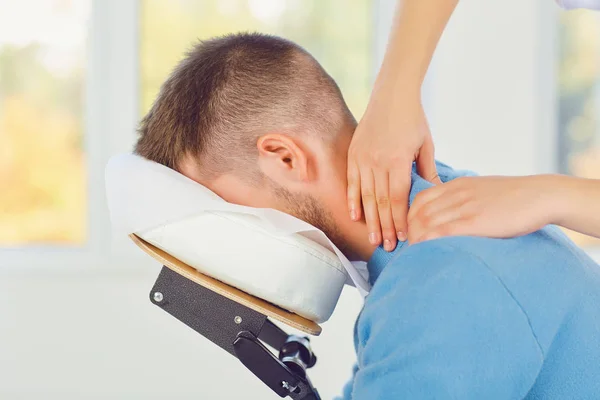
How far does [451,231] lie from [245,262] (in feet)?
0.95

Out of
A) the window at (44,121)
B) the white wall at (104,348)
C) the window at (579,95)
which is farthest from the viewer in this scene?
the window at (579,95)

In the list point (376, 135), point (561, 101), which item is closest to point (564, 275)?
point (376, 135)

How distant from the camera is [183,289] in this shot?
1.06 metres

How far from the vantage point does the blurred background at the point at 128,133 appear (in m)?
2.67

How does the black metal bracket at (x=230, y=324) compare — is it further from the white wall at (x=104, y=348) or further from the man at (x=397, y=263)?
the white wall at (x=104, y=348)

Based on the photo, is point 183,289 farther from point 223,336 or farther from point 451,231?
point 451,231

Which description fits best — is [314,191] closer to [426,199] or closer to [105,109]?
[426,199]

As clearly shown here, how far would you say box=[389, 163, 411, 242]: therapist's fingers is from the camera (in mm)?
977

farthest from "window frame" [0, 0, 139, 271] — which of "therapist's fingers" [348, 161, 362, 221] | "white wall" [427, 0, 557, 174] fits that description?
"therapist's fingers" [348, 161, 362, 221]

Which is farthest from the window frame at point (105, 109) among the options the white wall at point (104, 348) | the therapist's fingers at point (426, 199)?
the therapist's fingers at point (426, 199)

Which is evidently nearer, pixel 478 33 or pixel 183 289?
pixel 183 289

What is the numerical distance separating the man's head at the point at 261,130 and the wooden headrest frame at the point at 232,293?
138 millimetres

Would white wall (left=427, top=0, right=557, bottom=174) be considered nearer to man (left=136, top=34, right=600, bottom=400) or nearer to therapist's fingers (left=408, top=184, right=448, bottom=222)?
man (left=136, top=34, right=600, bottom=400)

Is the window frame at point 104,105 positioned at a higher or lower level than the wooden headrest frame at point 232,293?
lower
